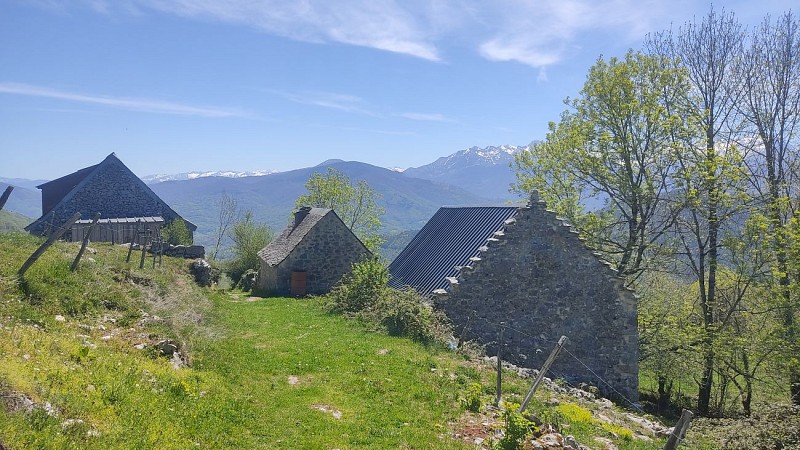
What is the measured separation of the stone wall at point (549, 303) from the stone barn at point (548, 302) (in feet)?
0.12

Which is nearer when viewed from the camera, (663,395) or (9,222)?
(663,395)

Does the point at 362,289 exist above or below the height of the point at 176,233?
below

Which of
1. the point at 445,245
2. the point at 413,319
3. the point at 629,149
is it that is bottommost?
the point at 413,319

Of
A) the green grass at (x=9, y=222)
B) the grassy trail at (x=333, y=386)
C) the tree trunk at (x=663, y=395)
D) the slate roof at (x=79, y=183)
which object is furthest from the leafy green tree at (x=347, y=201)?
the green grass at (x=9, y=222)

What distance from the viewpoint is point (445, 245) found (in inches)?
902

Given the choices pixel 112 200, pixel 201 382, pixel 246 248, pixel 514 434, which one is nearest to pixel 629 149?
pixel 514 434

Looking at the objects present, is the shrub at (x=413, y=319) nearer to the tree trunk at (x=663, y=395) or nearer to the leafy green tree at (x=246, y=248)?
the tree trunk at (x=663, y=395)

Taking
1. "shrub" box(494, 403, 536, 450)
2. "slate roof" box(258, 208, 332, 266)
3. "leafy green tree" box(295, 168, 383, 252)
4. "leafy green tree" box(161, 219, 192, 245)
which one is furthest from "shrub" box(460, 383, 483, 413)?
"leafy green tree" box(295, 168, 383, 252)

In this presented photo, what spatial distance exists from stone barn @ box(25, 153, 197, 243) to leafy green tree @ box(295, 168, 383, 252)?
43.8 ft

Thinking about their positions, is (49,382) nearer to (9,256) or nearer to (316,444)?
(316,444)

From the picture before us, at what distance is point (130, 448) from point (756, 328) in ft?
73.9

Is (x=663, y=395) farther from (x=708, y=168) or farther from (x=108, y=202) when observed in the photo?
(x=108, y=202)

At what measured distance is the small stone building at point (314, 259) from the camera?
2986 cm

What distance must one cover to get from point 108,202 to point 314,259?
19137 millimetres
